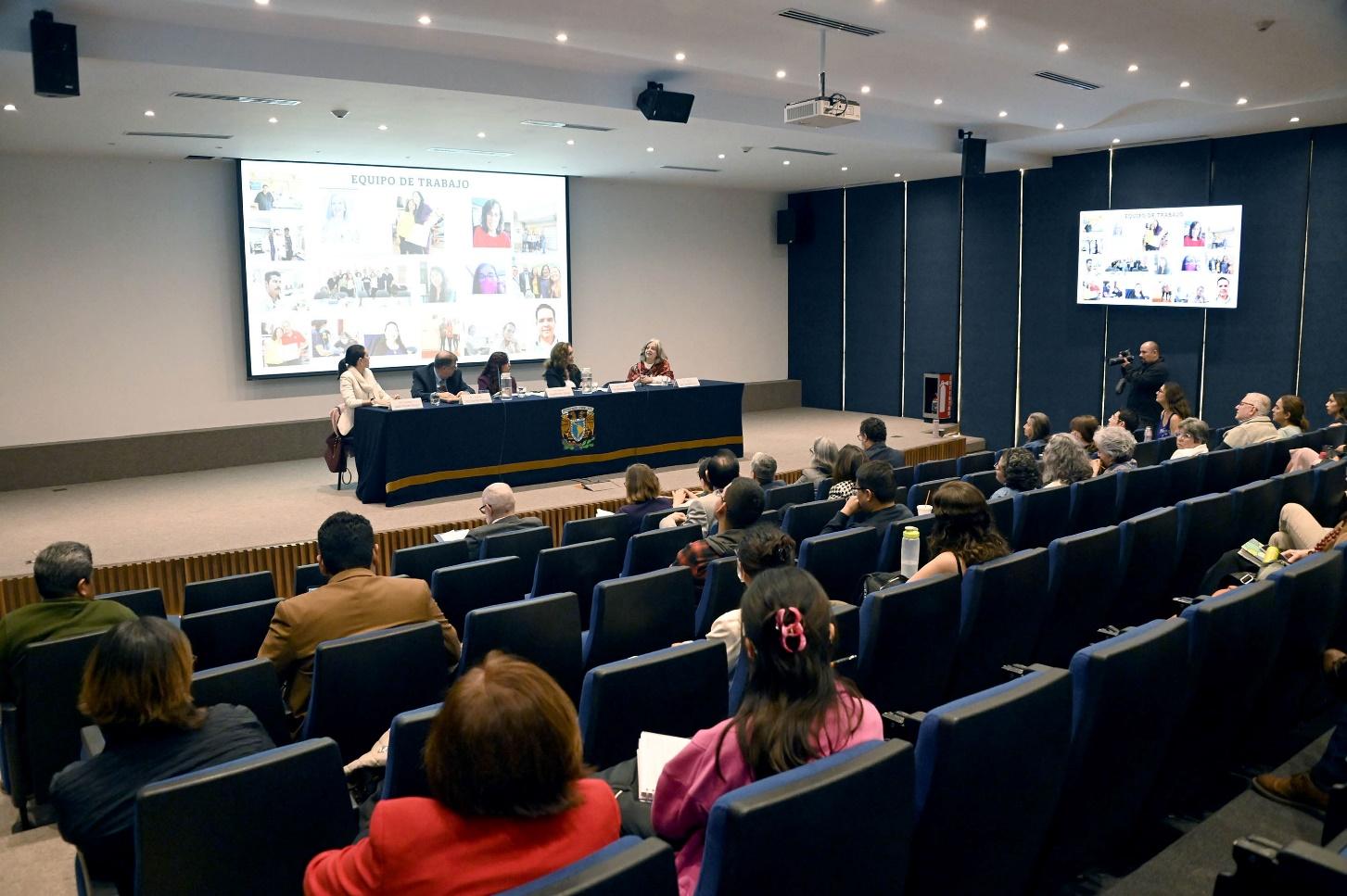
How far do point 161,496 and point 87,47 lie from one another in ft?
14.2

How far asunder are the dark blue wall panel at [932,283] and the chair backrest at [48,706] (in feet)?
39.7

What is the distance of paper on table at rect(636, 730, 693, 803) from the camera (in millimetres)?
2275

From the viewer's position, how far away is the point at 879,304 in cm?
1505

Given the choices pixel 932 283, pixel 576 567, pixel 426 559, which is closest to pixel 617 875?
pixel 576 567

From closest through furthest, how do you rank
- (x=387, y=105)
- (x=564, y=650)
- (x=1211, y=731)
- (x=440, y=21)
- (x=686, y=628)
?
(x=1211, y=731) < (x=564, y=650) < (x=686, y=628) < (x=440, y=21) < (x=387, y=105)

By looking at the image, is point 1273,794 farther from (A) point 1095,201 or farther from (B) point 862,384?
(B) point 862,384

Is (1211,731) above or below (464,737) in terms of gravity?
below

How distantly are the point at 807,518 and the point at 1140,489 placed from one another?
1.94m

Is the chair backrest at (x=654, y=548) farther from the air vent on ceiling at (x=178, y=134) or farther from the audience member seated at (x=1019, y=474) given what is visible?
the air vent on ceiling at (x=178, y=134)

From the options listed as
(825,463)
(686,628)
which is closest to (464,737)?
(686,628)

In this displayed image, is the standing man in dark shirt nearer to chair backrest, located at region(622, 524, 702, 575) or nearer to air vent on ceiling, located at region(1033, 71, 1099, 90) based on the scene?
air vent on ceiling, located at region(1033, 71, 1099, 90)

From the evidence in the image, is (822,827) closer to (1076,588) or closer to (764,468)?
(1076,588)

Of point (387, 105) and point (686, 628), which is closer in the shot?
point (686, 628)

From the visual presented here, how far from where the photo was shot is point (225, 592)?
4809mm
